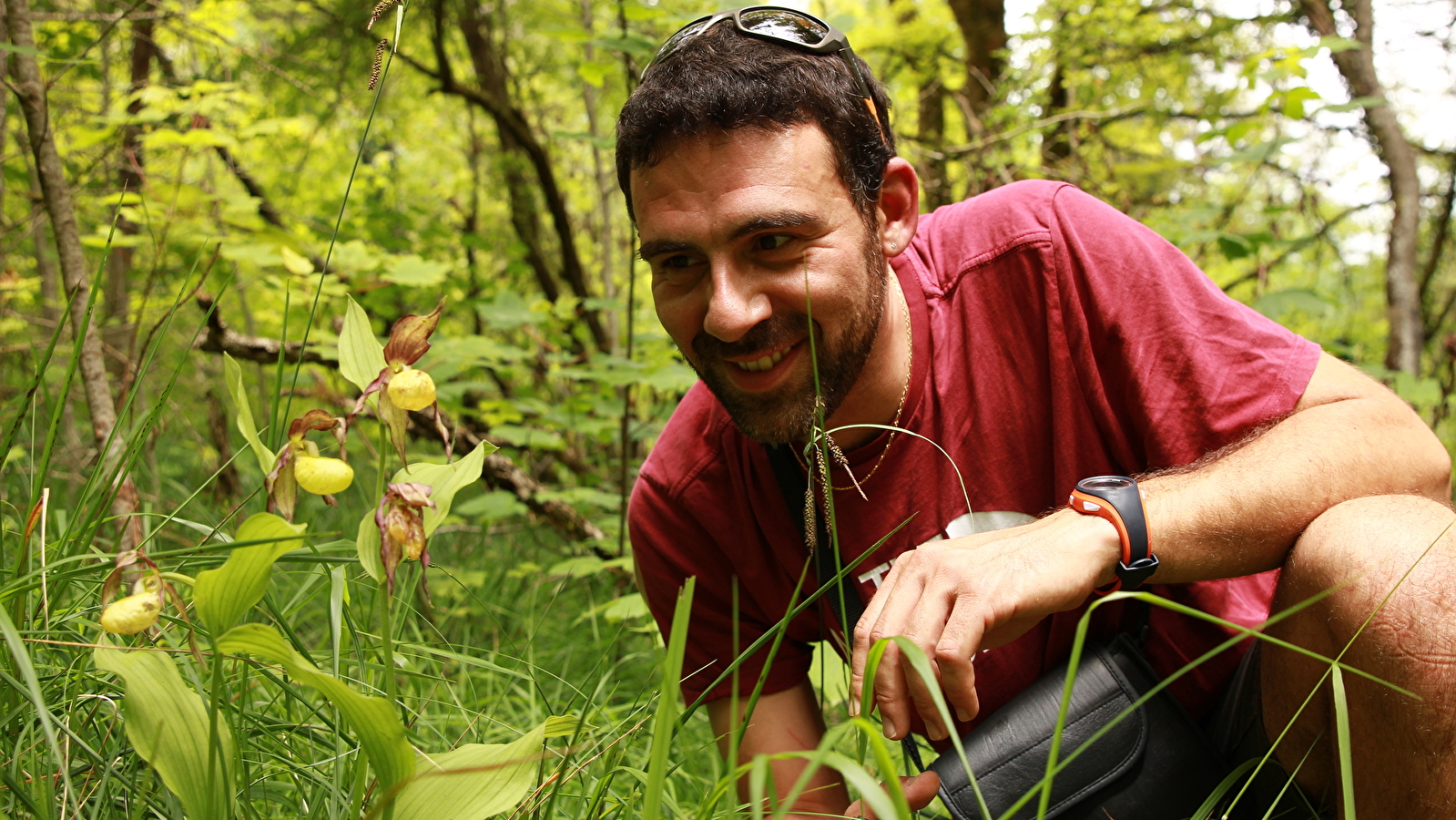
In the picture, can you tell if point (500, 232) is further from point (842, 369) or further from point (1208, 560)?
point (1208, 560)

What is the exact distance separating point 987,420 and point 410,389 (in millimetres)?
1020

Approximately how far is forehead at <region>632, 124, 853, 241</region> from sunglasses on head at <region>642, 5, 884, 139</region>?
0.19 meters

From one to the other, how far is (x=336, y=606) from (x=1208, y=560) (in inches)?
39.9

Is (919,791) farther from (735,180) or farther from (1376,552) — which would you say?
(735,180)

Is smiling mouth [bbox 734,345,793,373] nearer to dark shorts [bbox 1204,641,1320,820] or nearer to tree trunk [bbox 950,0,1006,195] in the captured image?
dark shorts [bbox 1204,641,1320,820]

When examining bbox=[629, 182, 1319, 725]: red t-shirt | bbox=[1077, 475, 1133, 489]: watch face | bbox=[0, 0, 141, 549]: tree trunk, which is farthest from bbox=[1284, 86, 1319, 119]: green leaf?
bbox=[0, 0, 141, 549]: tree trunk

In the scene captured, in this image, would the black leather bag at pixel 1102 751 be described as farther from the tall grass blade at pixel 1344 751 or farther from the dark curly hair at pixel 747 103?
the dark curly hair at pixel 747 103

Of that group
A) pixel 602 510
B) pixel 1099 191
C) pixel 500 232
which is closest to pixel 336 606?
pixel 602 510

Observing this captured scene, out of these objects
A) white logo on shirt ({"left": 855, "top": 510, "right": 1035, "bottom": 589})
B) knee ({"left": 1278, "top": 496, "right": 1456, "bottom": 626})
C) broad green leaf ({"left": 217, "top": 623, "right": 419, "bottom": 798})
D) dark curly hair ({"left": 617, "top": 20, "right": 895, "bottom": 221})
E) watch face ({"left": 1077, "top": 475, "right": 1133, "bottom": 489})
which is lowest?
white logo on shirt ({"left": 855, "top": 510, "right": 1035, "bottom": 589})

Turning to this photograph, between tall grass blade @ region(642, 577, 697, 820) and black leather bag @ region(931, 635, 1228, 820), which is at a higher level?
tall grass blade @ region(642, 577, 697, 820)

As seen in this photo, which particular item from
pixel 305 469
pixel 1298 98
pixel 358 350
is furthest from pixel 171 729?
pixel 1298 98

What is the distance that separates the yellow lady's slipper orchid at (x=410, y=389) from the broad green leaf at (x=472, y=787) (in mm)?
297

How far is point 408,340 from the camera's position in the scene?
0.74 m

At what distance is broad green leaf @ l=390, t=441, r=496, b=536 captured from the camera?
0.75 meters
